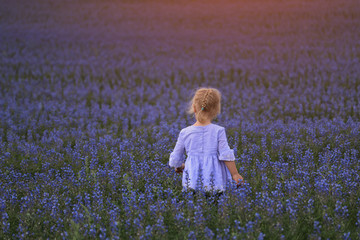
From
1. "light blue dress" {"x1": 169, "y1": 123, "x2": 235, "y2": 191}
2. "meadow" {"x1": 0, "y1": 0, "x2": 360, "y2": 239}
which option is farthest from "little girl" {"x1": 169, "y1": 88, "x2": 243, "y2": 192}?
"meadow" {"x1": 0, "y1": 0, "x2": 360, "y2": 239}

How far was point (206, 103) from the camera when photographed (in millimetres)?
3861

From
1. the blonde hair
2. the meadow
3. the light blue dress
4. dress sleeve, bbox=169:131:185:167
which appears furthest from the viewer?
dress sleeve, bbox=169:131:185:167

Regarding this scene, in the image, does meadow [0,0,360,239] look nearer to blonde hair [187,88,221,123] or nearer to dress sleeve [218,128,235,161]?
dress sleeve [218,128,235,161]

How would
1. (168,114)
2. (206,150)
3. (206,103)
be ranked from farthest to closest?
1. (168,114)
2. (206,150)
3. (206,103)

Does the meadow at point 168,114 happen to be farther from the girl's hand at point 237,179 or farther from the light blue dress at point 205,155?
the light blue dress at point 205,155

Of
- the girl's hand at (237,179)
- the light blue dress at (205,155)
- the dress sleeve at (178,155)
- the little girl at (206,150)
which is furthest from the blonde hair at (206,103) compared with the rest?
the girl's hand at (237,179)

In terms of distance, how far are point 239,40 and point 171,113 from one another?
348 inches

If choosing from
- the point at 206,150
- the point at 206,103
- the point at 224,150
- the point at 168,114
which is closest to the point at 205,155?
the point at 206,150

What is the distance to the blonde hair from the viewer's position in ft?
12.7

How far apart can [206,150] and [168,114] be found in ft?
16.5

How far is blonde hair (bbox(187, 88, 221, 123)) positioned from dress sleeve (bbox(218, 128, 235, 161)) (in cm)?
22

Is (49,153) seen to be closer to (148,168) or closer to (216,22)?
(148,168)

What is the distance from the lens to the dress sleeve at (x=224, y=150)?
12.8 feet

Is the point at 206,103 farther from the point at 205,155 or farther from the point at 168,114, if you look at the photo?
the point at 168,114
